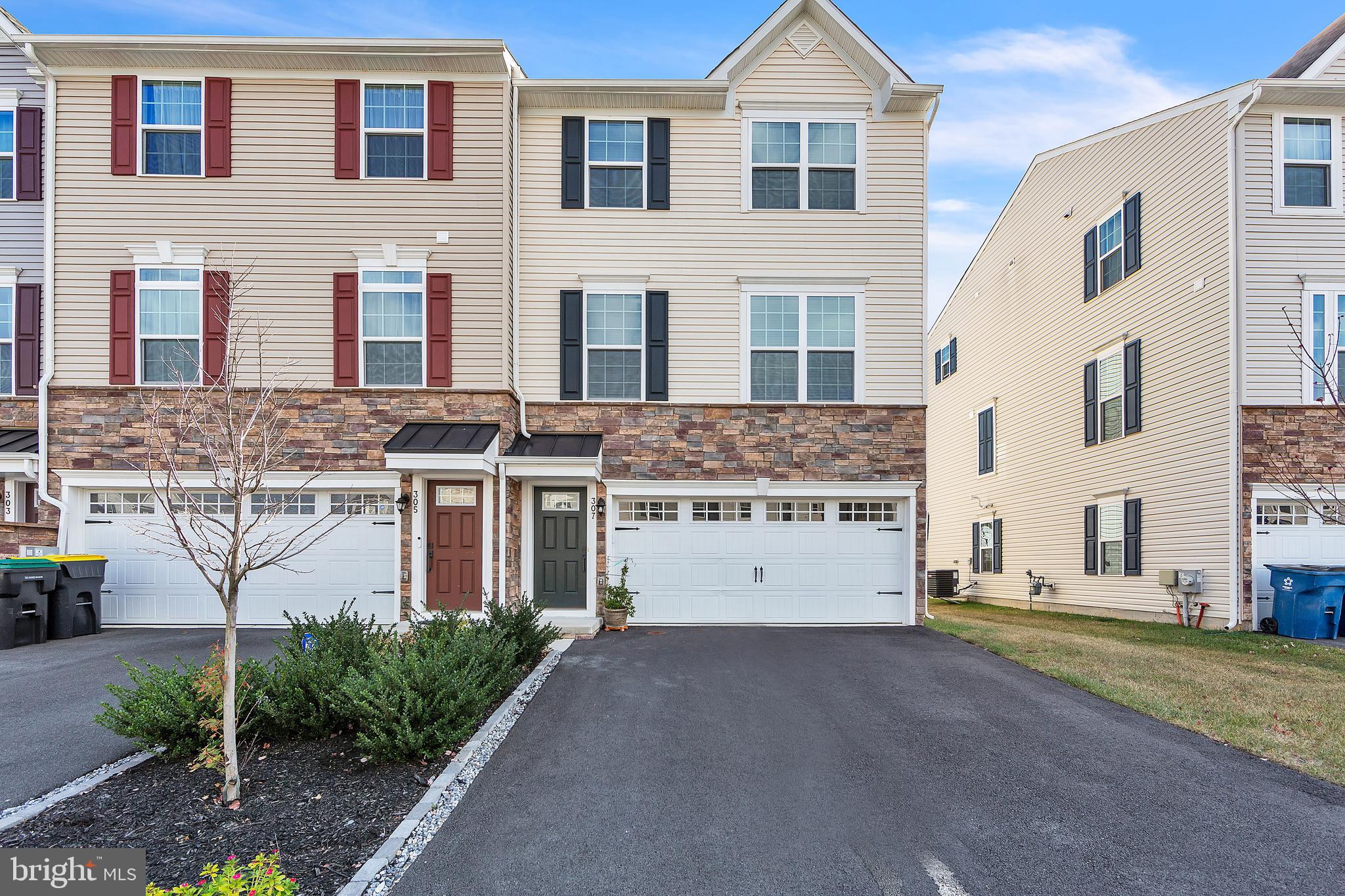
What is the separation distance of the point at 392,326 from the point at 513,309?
1883mm

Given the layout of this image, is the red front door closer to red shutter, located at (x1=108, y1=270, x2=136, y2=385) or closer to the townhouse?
the townhouse

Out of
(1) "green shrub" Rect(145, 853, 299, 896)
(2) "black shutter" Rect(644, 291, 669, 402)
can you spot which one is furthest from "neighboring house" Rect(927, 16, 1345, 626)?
(1) "green shrub" Rect(145, 853, 299, 896)

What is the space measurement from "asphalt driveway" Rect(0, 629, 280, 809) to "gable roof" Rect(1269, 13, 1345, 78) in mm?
18475

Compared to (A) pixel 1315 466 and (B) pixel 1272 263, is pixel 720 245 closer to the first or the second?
(B) pixel 1272 263

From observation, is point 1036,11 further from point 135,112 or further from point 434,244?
point 135,112

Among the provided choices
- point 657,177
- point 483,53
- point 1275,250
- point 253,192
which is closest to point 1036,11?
point 1275,250

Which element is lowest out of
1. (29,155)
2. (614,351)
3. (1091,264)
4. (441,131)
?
(614,351)

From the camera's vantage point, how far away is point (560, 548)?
499 inches

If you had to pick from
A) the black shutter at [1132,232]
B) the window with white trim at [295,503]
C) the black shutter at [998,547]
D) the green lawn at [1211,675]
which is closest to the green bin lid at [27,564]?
the window with white trim at [295,503]

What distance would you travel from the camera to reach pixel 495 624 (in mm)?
8805

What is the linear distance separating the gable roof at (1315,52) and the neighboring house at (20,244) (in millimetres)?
20710

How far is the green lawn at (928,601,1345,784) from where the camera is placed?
21.4 feet

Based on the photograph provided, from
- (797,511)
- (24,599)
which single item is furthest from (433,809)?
(24,599)

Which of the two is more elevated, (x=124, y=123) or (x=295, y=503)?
(x=124, y=123)
